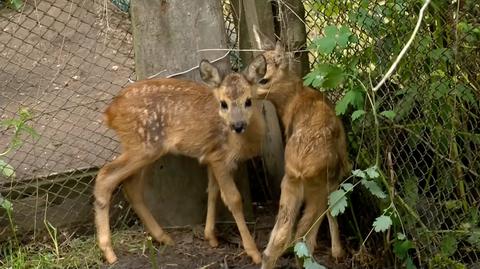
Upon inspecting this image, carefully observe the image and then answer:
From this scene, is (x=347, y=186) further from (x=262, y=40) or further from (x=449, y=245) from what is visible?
(x=262, y=40)

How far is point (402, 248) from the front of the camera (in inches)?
230

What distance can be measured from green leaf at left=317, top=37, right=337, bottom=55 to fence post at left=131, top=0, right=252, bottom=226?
44.6 inches

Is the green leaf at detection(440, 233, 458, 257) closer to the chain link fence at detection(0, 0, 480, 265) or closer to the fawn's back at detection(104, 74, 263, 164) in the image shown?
the chain link fence at detection(0, 0, 480, 265)

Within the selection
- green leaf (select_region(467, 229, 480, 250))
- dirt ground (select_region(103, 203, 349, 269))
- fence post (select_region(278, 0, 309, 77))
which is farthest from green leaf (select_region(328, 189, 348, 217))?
fence post (select_region(278, 0, 309, 77))

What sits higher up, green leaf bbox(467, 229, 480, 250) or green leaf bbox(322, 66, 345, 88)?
green leaf bbox(322, 66, 345, 88)

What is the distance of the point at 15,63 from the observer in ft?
26.7

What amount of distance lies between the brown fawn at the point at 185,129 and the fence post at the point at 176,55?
17 centimetres

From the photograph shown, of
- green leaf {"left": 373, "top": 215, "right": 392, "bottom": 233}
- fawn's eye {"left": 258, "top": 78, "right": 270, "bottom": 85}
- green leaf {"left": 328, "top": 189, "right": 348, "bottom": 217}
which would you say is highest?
fawn's eye {"left": 258, "top": 78, "right": 270, "bottom": 85}

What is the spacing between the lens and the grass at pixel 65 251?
6.53 metres

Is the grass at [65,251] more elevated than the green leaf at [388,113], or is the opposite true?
the green leaf at [388,113]

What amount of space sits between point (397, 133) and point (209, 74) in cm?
127

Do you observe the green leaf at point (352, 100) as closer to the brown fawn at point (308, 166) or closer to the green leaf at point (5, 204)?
the brown fawn at point (308, 166)

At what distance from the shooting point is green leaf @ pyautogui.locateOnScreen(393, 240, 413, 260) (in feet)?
19.1

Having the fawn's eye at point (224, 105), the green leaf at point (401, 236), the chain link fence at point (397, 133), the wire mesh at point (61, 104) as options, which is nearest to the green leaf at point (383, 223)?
the green leaf at point (401, 236)
